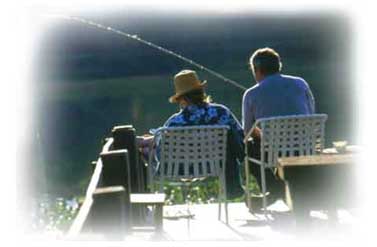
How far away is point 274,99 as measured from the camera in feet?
21.2

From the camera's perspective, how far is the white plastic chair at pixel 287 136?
604 centimetres

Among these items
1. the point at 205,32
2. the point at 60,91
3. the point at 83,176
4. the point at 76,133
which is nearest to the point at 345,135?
the point at 83,176

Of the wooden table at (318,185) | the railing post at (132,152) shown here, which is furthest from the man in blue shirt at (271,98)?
the wooden table at (318,185)

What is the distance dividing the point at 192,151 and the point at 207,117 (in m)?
0.34

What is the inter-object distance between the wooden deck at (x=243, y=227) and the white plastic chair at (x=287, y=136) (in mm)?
177

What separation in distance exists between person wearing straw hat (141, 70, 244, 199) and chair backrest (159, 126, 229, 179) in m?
0.19

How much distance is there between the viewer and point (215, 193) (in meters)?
8.34

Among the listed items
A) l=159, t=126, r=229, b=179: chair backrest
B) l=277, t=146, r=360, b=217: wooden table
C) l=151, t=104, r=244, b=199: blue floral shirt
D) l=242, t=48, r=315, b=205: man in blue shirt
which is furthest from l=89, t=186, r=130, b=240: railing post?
l=242, t=48, r=315, b=205: man in blue shirt

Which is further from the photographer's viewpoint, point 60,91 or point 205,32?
point 205,32

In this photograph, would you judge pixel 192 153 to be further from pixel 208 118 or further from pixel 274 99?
pixel 274 99

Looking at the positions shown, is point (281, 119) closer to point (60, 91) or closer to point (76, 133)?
point (76, 133)

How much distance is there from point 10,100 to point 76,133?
14.8 meters

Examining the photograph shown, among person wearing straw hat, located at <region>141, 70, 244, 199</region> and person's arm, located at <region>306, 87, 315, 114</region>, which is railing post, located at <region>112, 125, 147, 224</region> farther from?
person's arm, located at <region>306, 87, 315, 114</region>

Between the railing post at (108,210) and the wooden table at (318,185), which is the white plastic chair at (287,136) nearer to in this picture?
the wooden table at (318,185)
